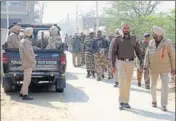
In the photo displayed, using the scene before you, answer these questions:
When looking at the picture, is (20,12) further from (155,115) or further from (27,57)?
(155,115)

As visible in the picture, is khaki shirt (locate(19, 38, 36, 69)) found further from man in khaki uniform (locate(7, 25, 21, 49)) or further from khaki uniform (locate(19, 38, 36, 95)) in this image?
man in khaki uniform (locate(7, 25, 21, 49))

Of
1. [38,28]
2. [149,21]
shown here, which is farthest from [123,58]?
[149,21]

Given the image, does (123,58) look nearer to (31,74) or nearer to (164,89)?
(164,89)

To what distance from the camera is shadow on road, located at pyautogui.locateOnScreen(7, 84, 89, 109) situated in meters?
10.5

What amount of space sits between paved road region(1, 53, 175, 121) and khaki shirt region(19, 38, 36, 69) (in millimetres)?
911

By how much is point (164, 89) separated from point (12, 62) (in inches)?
163

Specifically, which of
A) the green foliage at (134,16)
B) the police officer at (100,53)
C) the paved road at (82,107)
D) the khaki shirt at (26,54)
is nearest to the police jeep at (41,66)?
the paved road at (82,107)

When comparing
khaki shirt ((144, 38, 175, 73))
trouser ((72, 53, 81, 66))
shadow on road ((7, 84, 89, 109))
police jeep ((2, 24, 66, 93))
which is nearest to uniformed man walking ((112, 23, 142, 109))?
khaki shirt ((144, 38, 175, 73))

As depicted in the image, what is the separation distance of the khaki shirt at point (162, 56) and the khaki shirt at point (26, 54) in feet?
9.63

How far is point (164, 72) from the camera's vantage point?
9.45m

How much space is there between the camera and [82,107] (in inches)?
392

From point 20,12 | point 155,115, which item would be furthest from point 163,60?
point 20,12

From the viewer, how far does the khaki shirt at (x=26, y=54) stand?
1061cm

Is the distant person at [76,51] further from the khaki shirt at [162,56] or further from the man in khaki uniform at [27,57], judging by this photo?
the khaki shirt at [162,56]
